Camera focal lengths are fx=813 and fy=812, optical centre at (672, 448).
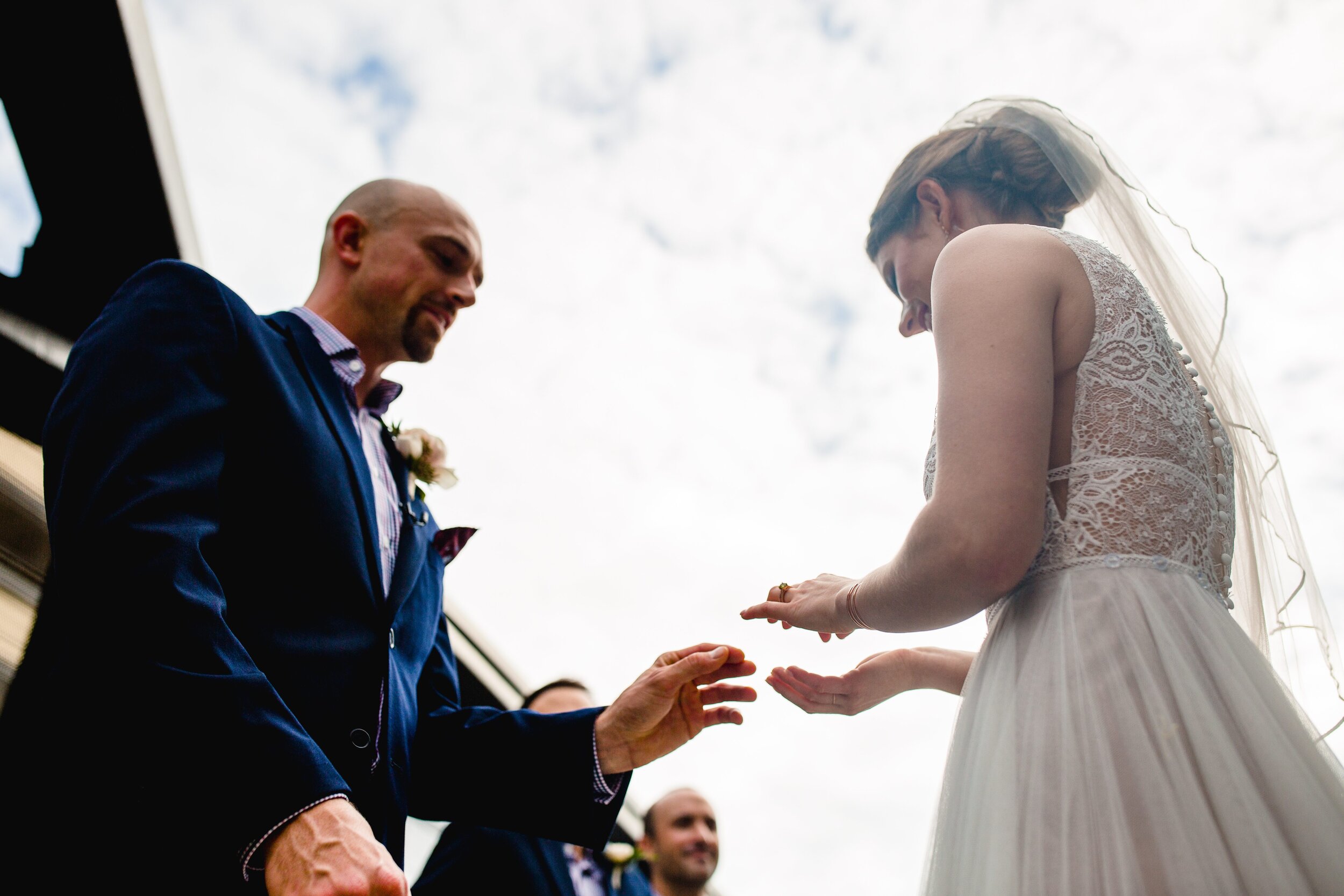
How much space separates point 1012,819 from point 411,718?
1.22m

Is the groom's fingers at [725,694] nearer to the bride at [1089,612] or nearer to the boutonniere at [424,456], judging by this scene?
the bride at [1089,612]

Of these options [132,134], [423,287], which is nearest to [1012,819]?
[423,287]

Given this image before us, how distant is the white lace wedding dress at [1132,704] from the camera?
102 centimetres

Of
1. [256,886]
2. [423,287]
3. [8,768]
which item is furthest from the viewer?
[423,287]

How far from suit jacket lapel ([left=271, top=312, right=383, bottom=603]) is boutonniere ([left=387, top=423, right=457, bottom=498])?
0.42m

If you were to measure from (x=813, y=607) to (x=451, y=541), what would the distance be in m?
1.09

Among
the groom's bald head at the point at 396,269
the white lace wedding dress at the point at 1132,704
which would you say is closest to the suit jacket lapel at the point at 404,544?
the groom's bald head at the point at 396,269

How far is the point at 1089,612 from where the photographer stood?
4.02 feet

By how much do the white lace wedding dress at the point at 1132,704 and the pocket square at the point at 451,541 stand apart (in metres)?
1.26

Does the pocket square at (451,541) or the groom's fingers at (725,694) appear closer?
the groom's fingers at (725,694)

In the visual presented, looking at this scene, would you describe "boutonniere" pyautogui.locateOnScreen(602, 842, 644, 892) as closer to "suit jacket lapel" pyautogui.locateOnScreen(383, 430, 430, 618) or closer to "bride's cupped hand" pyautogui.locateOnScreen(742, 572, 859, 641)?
"suit jacket lapel" pyautogui.locateOnScreen(383, 430, 430, 618)

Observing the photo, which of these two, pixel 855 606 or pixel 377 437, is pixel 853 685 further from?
pixel 377 437

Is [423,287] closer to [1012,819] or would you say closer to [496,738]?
[496,738]

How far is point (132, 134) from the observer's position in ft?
10.2
